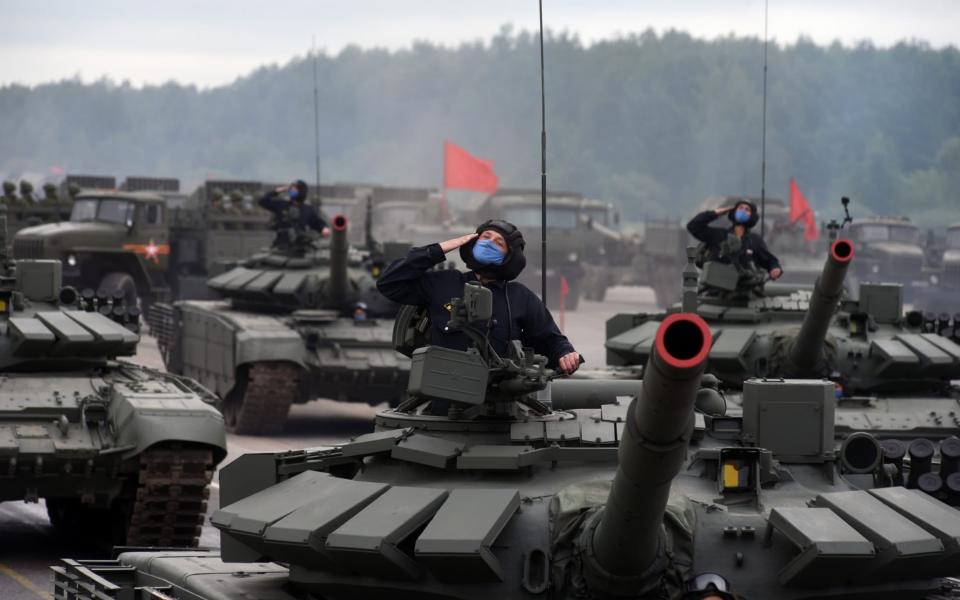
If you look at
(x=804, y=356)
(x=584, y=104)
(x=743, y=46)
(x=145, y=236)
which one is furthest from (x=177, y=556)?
(x=584, y=104)

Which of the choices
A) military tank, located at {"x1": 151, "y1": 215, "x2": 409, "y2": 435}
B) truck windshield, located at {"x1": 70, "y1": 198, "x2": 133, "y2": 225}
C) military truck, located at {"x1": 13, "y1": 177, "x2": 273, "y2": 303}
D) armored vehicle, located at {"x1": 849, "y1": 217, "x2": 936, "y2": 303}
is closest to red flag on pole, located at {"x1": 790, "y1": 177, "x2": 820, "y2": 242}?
armored vehicle, located at {"x1": 849, "y1": 217, "x2": 936, "y2": 303}

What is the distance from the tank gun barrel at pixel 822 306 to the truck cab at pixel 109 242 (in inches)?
871

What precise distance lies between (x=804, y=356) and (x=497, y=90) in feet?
289

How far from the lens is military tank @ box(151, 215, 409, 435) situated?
24688 millimetres

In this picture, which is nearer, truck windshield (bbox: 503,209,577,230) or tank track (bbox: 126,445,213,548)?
tank track (bbox: 126,445,213,548)

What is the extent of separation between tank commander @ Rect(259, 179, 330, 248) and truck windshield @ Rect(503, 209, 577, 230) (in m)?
25.3

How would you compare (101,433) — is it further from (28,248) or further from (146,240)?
(146,240)

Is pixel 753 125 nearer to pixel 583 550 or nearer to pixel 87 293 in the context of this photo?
pixel 87 293

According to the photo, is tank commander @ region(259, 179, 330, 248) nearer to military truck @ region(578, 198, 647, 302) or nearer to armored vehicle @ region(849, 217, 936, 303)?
armored vehicle @ region(849, 217, 936, 303)

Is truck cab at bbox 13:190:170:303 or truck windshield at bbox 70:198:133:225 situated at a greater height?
truck windshield at bbox 70:198:133:225

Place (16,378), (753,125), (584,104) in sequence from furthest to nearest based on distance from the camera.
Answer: (584,104), (753,125), (16,378)

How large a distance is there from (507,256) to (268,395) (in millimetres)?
14403

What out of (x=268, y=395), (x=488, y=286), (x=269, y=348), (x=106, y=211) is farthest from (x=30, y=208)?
(x=488, y=286)

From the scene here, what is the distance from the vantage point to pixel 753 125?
8250 centimetres
